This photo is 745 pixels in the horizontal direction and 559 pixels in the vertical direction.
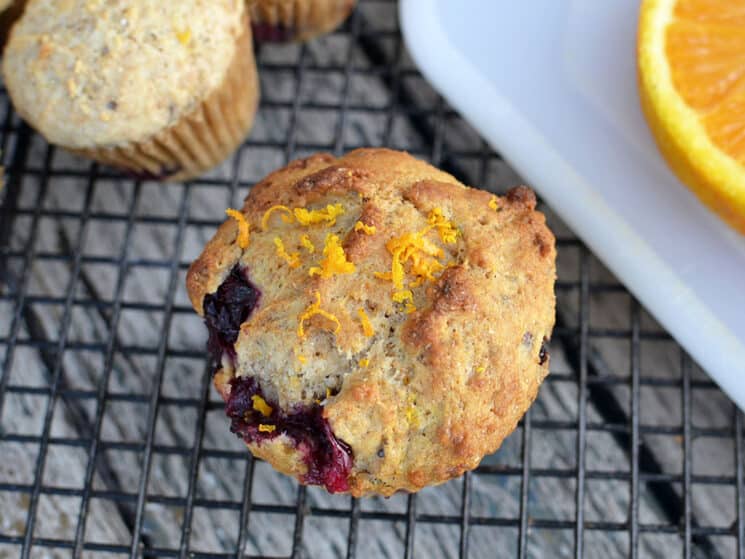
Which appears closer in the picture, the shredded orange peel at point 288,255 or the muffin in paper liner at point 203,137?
the shredded orange peel at point 288,255

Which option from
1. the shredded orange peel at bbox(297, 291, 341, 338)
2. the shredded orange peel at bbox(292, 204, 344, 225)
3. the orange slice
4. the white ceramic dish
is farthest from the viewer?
the white ceramic dish

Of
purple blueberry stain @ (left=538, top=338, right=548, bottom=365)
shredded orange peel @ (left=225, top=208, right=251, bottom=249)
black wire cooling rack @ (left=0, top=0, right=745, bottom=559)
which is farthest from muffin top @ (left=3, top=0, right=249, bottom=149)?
purple blueberry stain @ (left=538, top=338, right=548, bottom=365)

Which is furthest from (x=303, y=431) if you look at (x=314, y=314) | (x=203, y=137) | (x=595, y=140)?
(x=595, y=140)

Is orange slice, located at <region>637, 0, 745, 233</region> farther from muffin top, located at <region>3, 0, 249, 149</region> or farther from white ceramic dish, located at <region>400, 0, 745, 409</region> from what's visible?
muffin top, located at <region>3, 0, 249, 149</region>

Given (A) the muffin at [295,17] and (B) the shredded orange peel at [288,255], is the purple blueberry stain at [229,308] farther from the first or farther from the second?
(A) the muffin at [295,17]

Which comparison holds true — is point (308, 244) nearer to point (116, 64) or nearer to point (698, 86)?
point (116, 64)

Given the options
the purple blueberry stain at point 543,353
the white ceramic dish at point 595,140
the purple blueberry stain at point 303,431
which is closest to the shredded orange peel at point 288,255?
the purple blueberry stain at point 303,431

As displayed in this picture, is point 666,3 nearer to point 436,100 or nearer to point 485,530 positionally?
point 436,100
